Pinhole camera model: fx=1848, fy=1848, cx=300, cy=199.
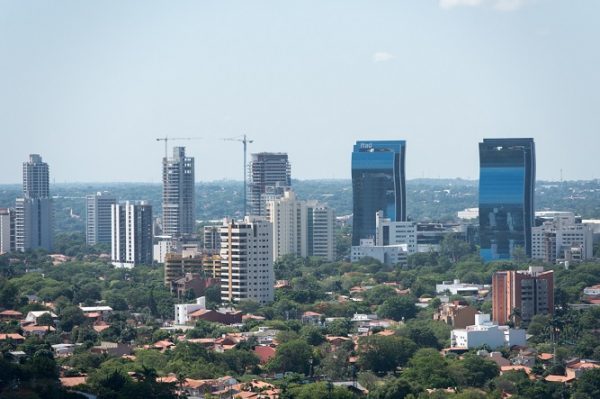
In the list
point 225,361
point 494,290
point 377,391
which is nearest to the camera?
point 377,391

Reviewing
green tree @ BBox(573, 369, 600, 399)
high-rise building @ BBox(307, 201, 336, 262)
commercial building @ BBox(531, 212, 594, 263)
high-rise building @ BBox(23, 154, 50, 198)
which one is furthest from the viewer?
high-rise building @ BBox(23, 154, 50, 198)

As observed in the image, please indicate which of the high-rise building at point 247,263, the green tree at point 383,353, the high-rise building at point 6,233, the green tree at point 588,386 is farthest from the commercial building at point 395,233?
the green tree at point 588,386

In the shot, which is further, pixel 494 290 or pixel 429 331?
pixel 494 290

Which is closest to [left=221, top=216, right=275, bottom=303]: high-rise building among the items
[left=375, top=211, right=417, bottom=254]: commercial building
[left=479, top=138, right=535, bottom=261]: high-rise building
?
[left=479, top=138, right=535, bottom=261]: high-rise building

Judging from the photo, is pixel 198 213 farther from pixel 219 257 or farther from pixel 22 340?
pixel 22 340

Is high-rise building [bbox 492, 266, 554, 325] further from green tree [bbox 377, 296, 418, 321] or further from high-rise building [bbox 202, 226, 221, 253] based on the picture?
high-rise building [bbox 202, 226, 221, 253]

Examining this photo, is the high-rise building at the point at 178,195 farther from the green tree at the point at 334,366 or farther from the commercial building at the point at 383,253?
the green tree at the point at 334,366

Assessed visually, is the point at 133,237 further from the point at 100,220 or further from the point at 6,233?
the point at 100,220

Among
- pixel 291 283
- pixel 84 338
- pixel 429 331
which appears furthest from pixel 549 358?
pixel 291 283
